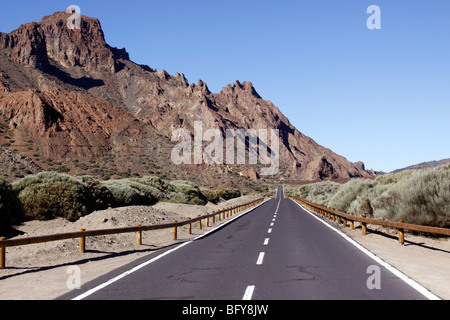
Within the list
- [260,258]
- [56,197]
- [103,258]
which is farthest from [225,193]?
[260,258]

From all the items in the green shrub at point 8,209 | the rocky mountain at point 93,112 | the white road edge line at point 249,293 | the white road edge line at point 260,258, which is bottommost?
the white road edge line at point 260,258

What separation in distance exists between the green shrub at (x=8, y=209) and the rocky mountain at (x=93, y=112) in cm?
4107

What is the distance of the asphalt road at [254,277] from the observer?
285 inches

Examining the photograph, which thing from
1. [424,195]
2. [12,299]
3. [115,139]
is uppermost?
[115,139]

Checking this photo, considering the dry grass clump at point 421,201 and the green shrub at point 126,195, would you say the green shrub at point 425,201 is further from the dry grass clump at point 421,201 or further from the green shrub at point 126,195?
the green shrub at point 126,195

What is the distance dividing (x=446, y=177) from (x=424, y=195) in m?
1.24

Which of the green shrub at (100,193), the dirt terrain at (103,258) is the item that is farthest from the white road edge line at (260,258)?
the green shrub at (100,193)

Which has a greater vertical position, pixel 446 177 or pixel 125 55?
pixel 125 55

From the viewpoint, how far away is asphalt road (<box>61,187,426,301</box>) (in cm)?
→ 723

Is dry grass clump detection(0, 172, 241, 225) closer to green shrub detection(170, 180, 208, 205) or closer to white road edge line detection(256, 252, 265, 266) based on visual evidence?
green shrub detection(170, 180, 208, 205)

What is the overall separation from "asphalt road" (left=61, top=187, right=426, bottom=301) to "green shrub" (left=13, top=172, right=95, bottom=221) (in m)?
12.3

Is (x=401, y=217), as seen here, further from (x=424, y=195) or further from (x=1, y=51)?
(x=1, y=51)

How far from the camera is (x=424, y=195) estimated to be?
15.4 m
